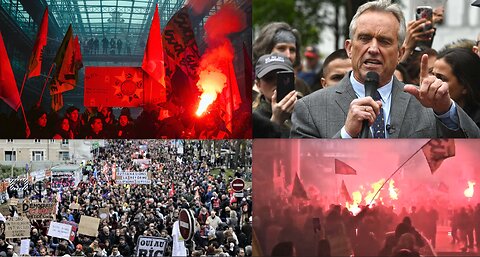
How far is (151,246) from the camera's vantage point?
19.6ft

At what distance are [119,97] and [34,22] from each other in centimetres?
67

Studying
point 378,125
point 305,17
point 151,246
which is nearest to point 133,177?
point 151,246

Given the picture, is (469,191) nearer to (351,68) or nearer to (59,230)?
(351,68)

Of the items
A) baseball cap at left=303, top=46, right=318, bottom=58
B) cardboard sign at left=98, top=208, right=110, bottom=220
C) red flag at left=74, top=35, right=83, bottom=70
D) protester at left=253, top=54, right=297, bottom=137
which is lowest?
cardboard sign at left=98, top=208, right=110, bottom=220

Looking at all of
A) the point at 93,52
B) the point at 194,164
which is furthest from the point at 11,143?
the point at 194,164

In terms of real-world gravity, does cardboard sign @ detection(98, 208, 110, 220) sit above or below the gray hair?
below

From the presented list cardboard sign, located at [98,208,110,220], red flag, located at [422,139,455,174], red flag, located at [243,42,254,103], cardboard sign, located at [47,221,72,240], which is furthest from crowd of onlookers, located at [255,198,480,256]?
cardboard sign, located at [47,221,72,240]

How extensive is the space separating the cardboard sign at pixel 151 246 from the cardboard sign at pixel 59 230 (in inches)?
16.8

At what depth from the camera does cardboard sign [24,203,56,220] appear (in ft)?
19.7

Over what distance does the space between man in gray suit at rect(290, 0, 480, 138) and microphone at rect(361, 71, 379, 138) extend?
0.02 m

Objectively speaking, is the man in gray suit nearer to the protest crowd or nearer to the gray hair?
the gray hair

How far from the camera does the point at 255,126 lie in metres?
5.90

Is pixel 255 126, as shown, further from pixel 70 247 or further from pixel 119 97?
pixel 70 247

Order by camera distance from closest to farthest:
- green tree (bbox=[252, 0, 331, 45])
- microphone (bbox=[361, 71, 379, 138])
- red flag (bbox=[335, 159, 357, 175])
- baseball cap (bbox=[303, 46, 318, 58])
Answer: microphone (bbox=[361, 71, 379, 138]) → red flag (bbox=[335, 159, 357, 175]) → green tree (bbox=[252, 0, 331, 45]) → baseball cap (bbox=[303, 46, 318, 58])
